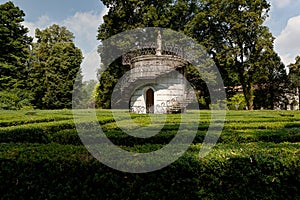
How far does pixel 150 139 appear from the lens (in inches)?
243

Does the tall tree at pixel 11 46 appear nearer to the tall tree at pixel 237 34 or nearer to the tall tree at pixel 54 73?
the tall tree at pixel 54 73

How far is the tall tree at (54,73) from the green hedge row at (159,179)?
32.2 meters

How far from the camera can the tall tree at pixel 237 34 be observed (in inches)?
1090

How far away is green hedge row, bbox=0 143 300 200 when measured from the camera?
3.63 m

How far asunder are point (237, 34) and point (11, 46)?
26.5 meters

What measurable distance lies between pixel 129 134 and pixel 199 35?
1089 inches

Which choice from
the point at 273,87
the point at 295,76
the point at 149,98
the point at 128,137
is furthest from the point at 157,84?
the point at 295,76

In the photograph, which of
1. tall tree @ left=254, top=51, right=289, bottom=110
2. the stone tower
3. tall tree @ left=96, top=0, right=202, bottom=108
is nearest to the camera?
the stone tower

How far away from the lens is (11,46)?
28.8 meters

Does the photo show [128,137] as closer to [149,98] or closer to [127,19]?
[149,98]

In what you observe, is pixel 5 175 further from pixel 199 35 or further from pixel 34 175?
pixel 199 35

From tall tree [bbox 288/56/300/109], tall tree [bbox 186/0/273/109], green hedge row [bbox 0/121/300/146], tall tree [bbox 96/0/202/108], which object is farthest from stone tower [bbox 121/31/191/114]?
tall tree [bbox 288/56/300/109]

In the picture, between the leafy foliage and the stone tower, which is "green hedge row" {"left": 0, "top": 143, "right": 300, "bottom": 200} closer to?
the leafy foliage

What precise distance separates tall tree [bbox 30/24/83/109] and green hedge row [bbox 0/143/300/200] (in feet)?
106
